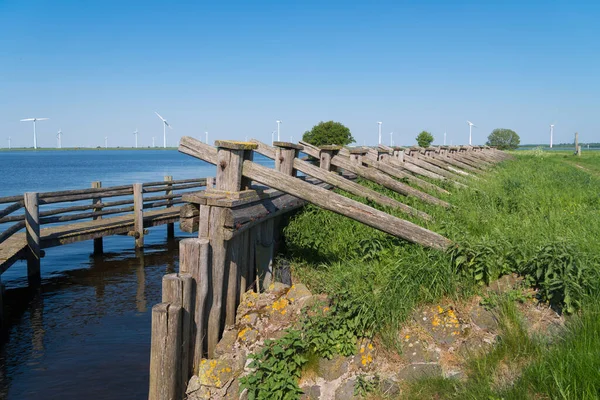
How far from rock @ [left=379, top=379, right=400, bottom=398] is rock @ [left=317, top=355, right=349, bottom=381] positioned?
0.43 metres

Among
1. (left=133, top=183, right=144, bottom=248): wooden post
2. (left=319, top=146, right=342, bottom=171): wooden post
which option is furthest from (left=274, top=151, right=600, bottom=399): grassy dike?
(left=133, top=183, right=144, bottom=248): wooden post

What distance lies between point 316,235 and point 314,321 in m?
2.98

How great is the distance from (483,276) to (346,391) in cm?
201

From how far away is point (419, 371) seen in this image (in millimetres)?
4621

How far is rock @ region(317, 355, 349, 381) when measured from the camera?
192 inches

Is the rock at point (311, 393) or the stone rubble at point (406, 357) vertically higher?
the stone rubble at point (406, 357)

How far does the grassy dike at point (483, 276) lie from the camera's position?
3.79m

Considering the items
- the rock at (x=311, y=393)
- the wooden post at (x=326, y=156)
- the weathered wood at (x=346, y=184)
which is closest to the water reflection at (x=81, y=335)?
the rock at (x=311, y=393)

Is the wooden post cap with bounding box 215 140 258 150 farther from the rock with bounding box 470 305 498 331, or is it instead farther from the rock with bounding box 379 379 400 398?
the rock with bounding box 470 305 498 331

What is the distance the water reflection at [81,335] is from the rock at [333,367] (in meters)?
3.12

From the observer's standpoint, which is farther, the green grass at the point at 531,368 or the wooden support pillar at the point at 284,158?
the wooden support pillar at the point at 284,158

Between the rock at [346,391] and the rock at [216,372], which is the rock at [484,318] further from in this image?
the rock at [216,372]

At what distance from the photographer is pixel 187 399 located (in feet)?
17.0

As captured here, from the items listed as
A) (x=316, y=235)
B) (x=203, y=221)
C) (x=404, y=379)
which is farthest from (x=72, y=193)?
(x=404, y=379)
